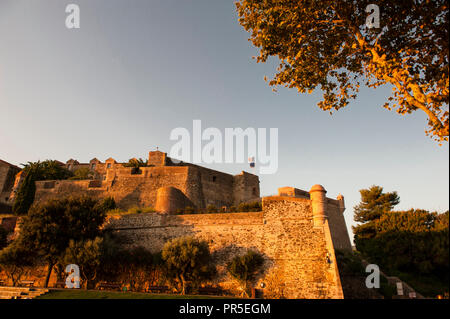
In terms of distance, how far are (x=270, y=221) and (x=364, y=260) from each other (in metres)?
17.6

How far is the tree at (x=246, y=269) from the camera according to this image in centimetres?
1933

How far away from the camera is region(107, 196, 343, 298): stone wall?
18625 millimetres

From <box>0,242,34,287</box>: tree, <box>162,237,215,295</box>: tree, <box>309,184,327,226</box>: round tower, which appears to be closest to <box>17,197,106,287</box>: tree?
<box>0,242,34,287</box>: tree

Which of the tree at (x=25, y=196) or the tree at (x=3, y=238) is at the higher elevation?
the tree at (x=25, y=196)

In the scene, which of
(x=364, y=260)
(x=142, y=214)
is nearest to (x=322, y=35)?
(x=142, y=214)

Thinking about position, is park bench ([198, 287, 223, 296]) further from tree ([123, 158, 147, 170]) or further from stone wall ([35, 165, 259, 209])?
tree ([123, 158, 147, 170])

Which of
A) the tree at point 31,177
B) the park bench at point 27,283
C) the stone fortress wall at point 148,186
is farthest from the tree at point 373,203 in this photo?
the tree at point 31,177

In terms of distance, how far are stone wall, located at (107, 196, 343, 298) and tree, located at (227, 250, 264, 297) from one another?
0.51 metres

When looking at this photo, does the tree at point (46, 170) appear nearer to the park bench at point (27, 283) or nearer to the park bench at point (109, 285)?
the park bench at point (27, 283)

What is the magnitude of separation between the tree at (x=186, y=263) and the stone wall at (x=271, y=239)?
1592mm

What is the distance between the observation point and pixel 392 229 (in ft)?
95.5

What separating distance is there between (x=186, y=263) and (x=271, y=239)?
6278 millimetres

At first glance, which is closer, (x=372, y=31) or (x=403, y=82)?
(x=403, y=82)
